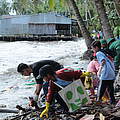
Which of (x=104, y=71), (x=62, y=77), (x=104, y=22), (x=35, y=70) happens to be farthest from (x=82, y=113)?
(x=104, y=22)

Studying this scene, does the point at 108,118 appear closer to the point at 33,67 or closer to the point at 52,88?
the point at 52,88

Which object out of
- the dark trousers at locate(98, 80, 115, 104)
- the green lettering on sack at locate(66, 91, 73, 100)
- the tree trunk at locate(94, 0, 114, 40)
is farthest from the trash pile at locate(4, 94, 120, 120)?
the tree trunk at locate(94, 0, 114, 40)

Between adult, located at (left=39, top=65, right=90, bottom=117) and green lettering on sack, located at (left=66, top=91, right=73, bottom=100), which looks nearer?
adult, located at (left=39, top=65, right=90, bottom=117)

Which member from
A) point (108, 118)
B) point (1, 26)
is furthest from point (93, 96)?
point (1, 26)

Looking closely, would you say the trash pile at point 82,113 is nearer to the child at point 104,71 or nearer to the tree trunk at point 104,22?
the child at point 104,71

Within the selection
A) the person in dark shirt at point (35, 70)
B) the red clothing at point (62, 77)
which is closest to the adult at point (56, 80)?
the red clothing at point (62, 77)

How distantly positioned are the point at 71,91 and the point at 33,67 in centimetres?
103

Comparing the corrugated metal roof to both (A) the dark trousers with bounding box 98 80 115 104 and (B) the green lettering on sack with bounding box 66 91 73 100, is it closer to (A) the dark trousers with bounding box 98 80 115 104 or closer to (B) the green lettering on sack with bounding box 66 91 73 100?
(A) the dark trousers with bounding box 98 80 115 104

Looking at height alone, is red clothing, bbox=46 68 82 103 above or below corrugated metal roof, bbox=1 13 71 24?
below

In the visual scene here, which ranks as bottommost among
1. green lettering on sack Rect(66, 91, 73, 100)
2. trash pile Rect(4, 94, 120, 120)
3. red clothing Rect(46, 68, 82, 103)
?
trash pile Rect(4, 94, 120, 120)

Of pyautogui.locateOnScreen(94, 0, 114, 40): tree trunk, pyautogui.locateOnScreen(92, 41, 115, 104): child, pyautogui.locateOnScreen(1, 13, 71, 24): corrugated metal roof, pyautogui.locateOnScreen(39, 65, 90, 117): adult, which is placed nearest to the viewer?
pyautogui.locateOnScreen(39, 65, 90, 117): adult

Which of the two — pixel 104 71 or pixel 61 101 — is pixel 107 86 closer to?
pixel 104 71

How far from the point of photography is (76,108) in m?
4.65

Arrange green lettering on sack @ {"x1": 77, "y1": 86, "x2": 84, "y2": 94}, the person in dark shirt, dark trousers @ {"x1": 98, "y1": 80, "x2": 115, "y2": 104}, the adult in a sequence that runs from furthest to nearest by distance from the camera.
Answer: dark trousers @ {"x1": 98, "y1": 80, "x2": 115, "y2": 104}
the person in dark shirt
green lettering on sack @ {"x1": 77, "y1": 86, "x2": 84, "y2": 94}
the adult
